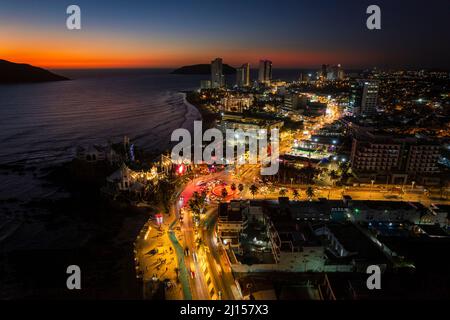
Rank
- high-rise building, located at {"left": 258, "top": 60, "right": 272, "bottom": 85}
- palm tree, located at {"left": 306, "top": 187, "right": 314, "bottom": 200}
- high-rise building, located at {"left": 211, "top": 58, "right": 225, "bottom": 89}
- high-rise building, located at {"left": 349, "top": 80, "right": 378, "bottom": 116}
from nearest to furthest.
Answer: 1. palm tree, located at {"left": 306, "top": 187, "right": 314, "bottom": 200}
2. high-rise building, located at {"left": 349, "top": 80, "right": 378, "bottom": 116}
3. high-rise building, located at {"left": 211, "top": 58, "right": 225, "bottom": 89}
4. high-rise building, located at {"left": 258, "top": 60, "right": 272, "bottom": 85}

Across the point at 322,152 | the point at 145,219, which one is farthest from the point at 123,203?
the point at 322,152

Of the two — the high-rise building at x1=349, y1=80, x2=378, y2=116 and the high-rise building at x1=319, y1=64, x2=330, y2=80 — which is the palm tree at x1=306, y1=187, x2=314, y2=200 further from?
the high-rise building at x1=319, y1=64, x2=330, y2=80

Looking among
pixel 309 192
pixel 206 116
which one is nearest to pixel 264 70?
pixel 206 116

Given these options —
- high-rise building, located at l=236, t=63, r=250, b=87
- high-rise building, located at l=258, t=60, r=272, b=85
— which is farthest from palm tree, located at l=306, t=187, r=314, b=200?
high-rise building, located at l=258, t=60, r=272, b=85

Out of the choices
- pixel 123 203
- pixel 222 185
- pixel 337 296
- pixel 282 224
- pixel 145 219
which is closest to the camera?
pixel 337 296

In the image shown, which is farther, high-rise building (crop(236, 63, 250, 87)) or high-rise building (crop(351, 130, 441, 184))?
→ high-rise building (crop(236, 63, 250, 87))

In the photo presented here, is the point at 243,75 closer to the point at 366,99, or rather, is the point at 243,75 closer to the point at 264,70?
the point at 264,70

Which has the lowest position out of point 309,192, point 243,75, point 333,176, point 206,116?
point 309,192

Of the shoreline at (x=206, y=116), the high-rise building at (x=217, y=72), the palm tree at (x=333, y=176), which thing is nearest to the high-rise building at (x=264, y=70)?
the high-rise building at (x=217, y=72)

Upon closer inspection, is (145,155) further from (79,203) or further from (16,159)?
(16,159)

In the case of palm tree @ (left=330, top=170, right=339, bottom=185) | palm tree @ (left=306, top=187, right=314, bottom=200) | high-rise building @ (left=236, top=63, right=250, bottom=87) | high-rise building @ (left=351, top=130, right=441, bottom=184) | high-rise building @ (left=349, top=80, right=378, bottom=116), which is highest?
high-rise building @ (left=236, top=63, right=250, bottom=87)

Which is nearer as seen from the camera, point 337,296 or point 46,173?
point 337,296
